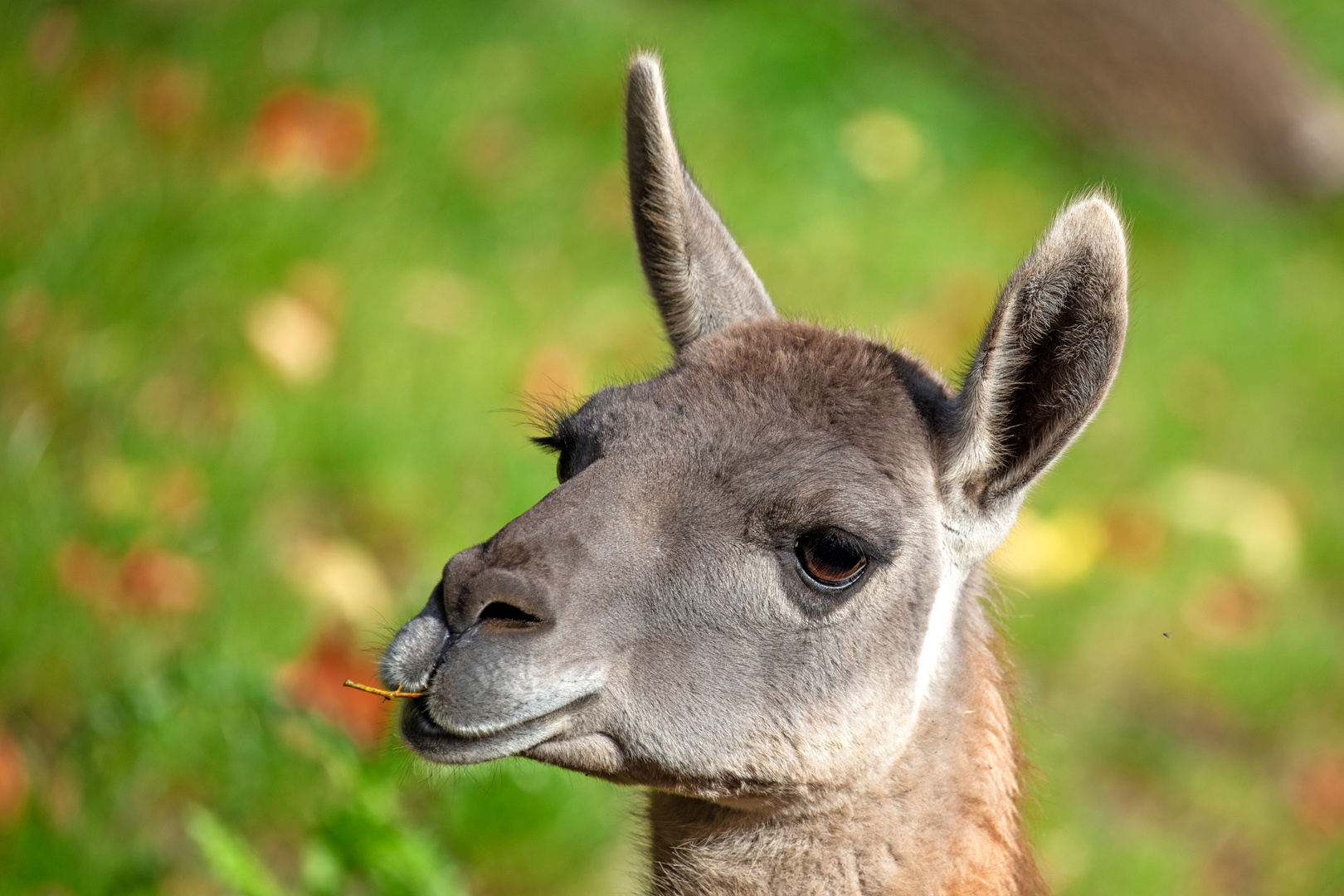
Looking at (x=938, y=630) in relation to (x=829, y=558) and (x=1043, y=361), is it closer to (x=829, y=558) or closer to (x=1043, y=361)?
(x=829, y=558)

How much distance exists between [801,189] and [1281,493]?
123 inches

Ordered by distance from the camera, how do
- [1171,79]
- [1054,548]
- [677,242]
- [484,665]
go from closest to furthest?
1. [484,665]
2. [677,242]
3. [1054,548]
4. [1171,79]

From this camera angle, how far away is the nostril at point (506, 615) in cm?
266

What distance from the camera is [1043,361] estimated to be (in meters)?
3.08

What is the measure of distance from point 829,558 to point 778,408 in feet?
1.15

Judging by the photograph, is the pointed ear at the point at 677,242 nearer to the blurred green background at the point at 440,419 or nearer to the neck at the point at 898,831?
the blurred green background at the point at 440,419

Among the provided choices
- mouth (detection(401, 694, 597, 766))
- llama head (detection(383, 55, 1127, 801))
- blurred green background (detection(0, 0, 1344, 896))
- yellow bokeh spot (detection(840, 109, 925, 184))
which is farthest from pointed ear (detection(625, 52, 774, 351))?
yellow bokeh spot (detection(840, 109, 925, 184))

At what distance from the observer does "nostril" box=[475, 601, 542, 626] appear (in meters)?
2.66

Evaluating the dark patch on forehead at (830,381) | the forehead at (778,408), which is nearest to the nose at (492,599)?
the forehead at (778,408)

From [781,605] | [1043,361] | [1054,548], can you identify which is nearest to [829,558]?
[781,605]

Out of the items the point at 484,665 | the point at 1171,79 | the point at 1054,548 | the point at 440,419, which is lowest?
the point at 440,419

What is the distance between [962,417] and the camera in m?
3.12

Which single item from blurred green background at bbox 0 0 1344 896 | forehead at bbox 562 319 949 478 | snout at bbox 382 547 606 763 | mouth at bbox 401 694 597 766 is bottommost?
blurred green background at bbox 0 0 1344 896

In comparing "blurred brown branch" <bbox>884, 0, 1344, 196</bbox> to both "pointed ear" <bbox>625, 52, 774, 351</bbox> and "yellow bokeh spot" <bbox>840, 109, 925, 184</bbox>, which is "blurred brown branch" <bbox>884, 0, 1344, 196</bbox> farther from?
"pointed ear" <bbox>625, 52, 774, 351</bbox>
